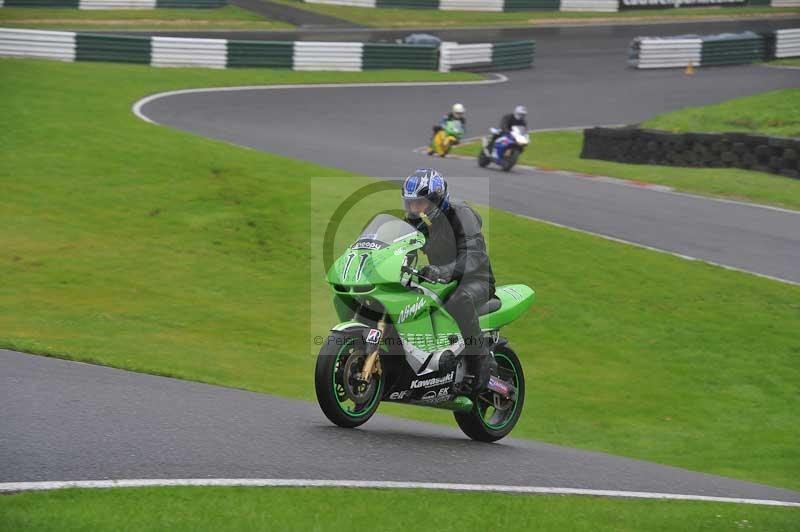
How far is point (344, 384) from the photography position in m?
7.56

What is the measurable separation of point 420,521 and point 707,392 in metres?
7.11

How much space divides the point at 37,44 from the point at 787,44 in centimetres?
3222

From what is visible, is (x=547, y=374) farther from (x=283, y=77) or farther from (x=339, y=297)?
(x=283, y=77)

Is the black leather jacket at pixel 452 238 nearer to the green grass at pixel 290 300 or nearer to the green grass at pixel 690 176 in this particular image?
the green grass at pixel 290 300

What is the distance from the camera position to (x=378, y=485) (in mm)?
6445

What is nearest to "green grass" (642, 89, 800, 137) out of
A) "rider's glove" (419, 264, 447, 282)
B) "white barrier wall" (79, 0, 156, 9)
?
"rider's glove" (419, 264, 447, 282)

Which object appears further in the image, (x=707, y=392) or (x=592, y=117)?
(x=592, y=117)

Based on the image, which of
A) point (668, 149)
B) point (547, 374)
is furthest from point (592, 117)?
point (547, 374)

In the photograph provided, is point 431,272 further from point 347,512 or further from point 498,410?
point 347,512

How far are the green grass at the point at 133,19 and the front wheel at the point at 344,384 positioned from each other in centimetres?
3619

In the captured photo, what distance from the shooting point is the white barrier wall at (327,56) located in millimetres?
37156

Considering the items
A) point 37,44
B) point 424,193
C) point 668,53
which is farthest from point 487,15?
point 424,193

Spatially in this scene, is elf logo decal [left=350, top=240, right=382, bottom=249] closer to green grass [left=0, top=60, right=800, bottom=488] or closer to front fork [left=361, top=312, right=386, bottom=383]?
front fork [left=361, top=312, right=386, bottom=383]

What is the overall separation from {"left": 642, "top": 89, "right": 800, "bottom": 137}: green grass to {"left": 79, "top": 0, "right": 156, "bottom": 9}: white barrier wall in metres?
24.9
